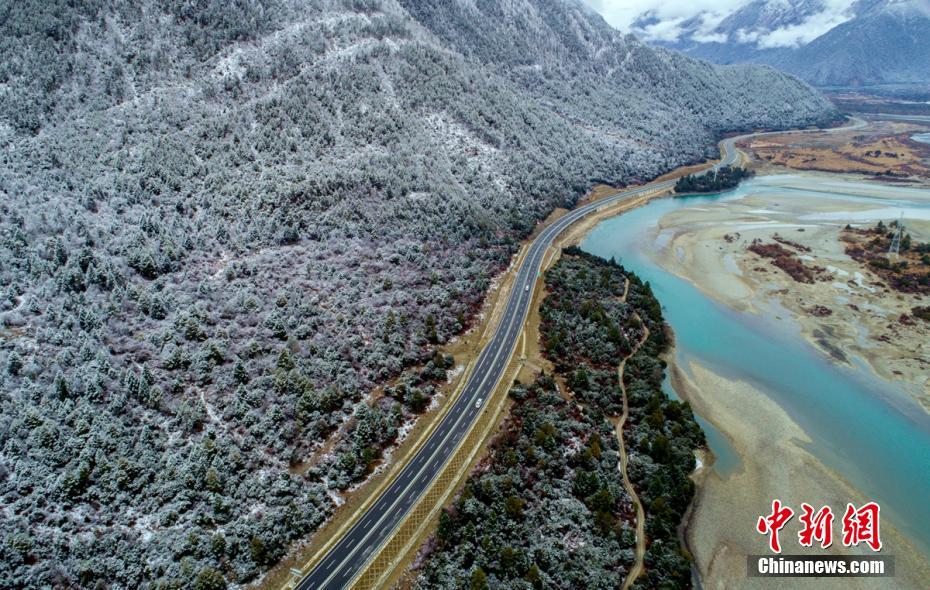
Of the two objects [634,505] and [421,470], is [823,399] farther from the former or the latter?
[421,470]

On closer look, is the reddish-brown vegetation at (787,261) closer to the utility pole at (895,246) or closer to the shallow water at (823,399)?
the utility pole at (895,246)

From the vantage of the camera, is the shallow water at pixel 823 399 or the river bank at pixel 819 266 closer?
the shallow water at pixel 823 399

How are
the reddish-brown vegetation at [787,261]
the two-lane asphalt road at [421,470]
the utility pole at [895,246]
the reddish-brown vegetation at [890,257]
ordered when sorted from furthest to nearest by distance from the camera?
the utility pole at [895,246] < the reddish-brown vegetation at [787,261] < the reddish-brown vegetation at [890,257] < the two-lane asphalt road at [421,470]

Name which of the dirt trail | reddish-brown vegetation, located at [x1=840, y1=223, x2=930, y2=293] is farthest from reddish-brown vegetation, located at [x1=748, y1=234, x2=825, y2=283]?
the dirt trail

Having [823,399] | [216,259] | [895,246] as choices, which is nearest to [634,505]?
[823,399]

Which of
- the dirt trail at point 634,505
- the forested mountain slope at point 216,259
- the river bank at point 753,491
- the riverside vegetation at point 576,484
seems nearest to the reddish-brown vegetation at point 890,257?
the river bank at point 753,491

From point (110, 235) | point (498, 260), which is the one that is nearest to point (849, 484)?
point (498, 260)

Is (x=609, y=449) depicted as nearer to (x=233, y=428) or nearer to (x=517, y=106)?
(x=233, y=428)
